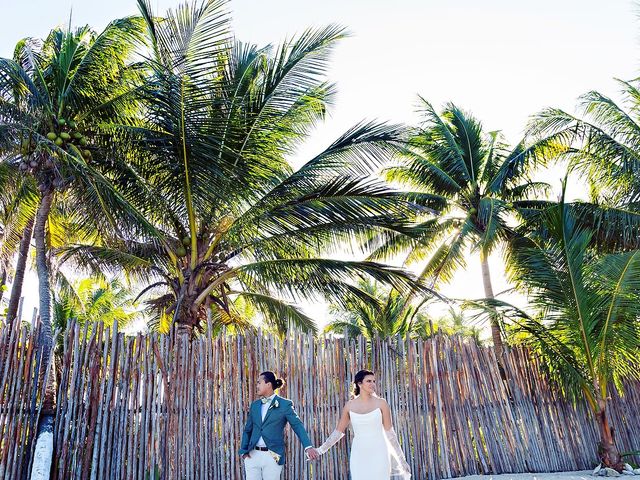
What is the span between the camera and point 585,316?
24.4 feet

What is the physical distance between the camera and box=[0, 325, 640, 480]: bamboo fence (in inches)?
245

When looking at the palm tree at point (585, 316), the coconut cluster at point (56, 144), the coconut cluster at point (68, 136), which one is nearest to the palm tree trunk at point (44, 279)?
the coconut cluster at point (56, 144)

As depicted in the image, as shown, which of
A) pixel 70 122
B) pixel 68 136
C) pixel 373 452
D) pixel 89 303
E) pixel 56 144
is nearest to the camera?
pixel 373 452

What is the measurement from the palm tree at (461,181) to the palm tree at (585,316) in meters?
4.01

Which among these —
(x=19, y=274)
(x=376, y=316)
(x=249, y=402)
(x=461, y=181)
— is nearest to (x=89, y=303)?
(x=376, y=316)

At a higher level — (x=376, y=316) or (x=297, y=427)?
(x=376, y=316)

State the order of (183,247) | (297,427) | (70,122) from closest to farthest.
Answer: (297,427), (70,122), (183,247)

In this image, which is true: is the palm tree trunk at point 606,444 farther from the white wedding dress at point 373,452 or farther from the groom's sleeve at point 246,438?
the groom's sleeve at point 246,438

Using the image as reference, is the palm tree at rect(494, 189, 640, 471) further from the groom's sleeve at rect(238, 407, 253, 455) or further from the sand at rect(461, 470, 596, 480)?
the groom's sleeve at rect(238, 407, 253, 455)

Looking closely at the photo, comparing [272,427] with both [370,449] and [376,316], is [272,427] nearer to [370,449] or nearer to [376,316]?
[370,449]

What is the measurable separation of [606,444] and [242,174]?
5.72 metres

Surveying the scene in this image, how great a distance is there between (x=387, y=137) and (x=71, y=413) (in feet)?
16.7

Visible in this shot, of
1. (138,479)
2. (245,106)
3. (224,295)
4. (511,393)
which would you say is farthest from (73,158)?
(511,393)

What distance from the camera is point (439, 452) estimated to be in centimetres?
724
